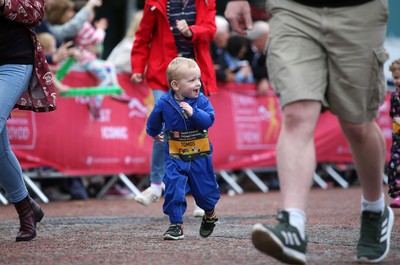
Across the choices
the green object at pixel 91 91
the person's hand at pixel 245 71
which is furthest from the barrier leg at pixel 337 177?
the green object at pixel 91 91

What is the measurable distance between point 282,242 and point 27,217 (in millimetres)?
2364

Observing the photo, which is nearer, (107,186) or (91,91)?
(91,91)

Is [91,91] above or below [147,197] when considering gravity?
below

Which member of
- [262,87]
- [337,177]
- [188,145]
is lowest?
[337,177]

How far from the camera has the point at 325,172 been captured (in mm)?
13914

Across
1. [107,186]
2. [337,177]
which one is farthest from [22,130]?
[337,177]

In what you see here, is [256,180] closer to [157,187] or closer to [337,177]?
[337,177]

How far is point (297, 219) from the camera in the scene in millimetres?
4020

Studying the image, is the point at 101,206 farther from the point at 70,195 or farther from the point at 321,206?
the point at 321,206

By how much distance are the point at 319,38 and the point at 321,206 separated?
523 centimetres

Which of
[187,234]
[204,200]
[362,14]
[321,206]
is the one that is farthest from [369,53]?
[321,206]

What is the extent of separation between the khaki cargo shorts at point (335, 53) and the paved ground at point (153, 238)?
0.81 metres

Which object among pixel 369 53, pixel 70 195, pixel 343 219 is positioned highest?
pixel 369 53

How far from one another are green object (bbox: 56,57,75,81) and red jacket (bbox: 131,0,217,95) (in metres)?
3.06
